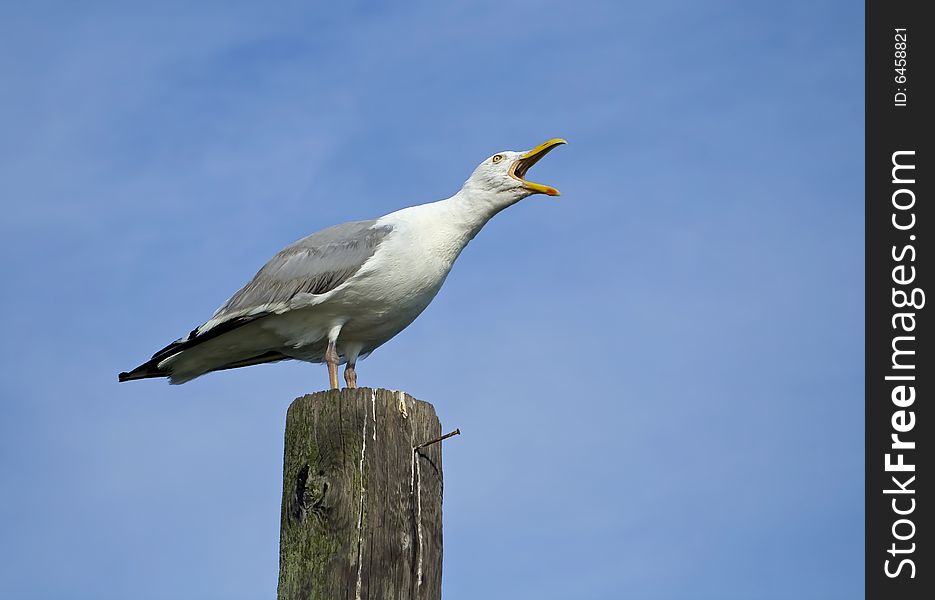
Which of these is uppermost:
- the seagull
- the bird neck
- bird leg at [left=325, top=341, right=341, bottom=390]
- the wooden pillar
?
the bird neck

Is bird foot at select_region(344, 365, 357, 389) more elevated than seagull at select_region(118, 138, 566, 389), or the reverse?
seagull at select_region(118, 138, 566, 389)

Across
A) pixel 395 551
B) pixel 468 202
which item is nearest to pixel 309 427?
pixel 395 551

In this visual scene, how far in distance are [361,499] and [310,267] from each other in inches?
145

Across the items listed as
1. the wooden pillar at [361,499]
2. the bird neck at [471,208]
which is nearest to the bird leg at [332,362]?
the bird neck at [471,208]

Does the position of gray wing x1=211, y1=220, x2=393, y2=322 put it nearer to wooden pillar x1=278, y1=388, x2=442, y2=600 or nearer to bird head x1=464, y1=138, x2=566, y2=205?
bird head x1=464, y1=138, x2=566, y2=205

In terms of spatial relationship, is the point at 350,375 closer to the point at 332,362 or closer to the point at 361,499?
the point at 332,362

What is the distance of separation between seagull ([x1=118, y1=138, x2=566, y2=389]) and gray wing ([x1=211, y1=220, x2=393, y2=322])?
0.01m

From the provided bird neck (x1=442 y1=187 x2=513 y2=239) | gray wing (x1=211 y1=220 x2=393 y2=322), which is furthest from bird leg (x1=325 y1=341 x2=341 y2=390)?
bird neck (x1=442 y1=187 x2=513 y2=239)

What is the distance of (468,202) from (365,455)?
157 inches

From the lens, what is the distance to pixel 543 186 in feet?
30.7

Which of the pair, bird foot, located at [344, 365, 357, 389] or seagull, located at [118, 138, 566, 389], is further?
bird foot, located at [344, 365, 357, 389]

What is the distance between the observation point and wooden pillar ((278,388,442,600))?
532cm

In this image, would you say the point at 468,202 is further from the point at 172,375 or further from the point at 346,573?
the point at 346,573

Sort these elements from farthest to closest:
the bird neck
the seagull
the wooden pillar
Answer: the bird neck → the seagull → the wooden pillar
